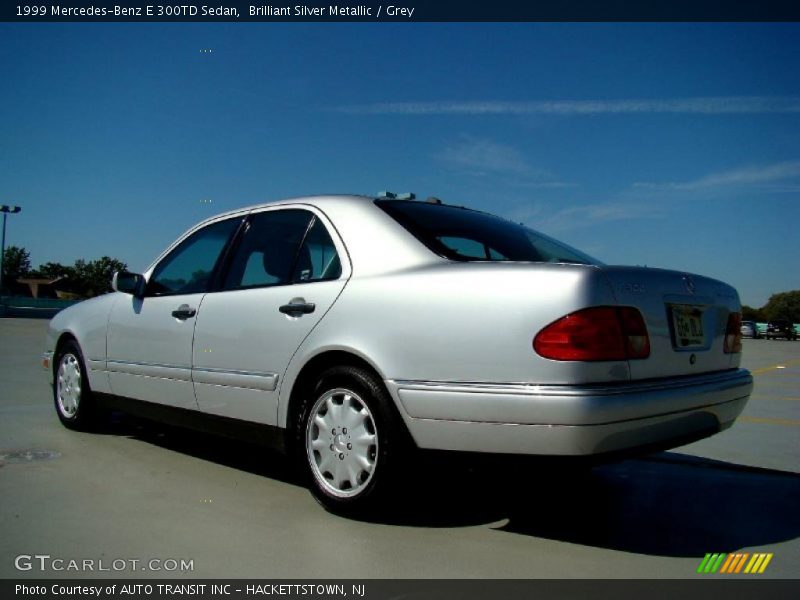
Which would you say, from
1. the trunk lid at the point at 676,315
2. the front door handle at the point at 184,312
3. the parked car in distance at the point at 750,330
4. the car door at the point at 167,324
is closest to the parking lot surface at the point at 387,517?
the car door at the point at 167,324

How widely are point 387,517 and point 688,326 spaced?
1589 millimetres

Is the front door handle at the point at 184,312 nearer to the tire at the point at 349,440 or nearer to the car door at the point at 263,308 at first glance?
the car door at the point at 263,308

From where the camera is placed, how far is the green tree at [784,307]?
4562 inches

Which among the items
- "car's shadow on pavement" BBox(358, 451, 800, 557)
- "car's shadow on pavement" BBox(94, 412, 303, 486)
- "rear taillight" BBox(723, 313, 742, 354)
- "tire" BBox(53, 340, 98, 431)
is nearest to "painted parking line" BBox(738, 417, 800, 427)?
"car's shadow on pavement" BBox(358, 451, 800, 557)

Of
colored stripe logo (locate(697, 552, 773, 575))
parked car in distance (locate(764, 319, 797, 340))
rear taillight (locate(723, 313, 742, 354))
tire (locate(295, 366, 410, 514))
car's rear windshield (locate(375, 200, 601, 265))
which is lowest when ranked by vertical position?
parked car in distance (locate(764, 319, 797, 340))

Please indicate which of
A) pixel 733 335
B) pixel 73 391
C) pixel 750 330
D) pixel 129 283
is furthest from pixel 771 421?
pixel 750 330

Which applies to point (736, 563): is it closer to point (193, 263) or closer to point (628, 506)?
point (628, 506)

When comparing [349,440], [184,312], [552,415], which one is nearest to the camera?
[552,415]

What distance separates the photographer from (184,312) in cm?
404

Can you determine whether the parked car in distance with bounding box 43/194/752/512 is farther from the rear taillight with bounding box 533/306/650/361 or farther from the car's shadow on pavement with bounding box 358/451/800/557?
the car's shadow on pavement with bounding box 358/451/800/557

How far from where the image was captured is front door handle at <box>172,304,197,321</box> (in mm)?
4003

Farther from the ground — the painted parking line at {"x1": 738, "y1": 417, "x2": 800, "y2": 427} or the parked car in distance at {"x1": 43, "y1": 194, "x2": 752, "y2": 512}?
the parked car in distance at {"x1": 43, "y1": 194, "x2": 752, "y2": 512}

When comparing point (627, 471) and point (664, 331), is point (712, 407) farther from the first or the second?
point (627, 471)

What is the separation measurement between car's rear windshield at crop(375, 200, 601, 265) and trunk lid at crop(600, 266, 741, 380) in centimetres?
41
